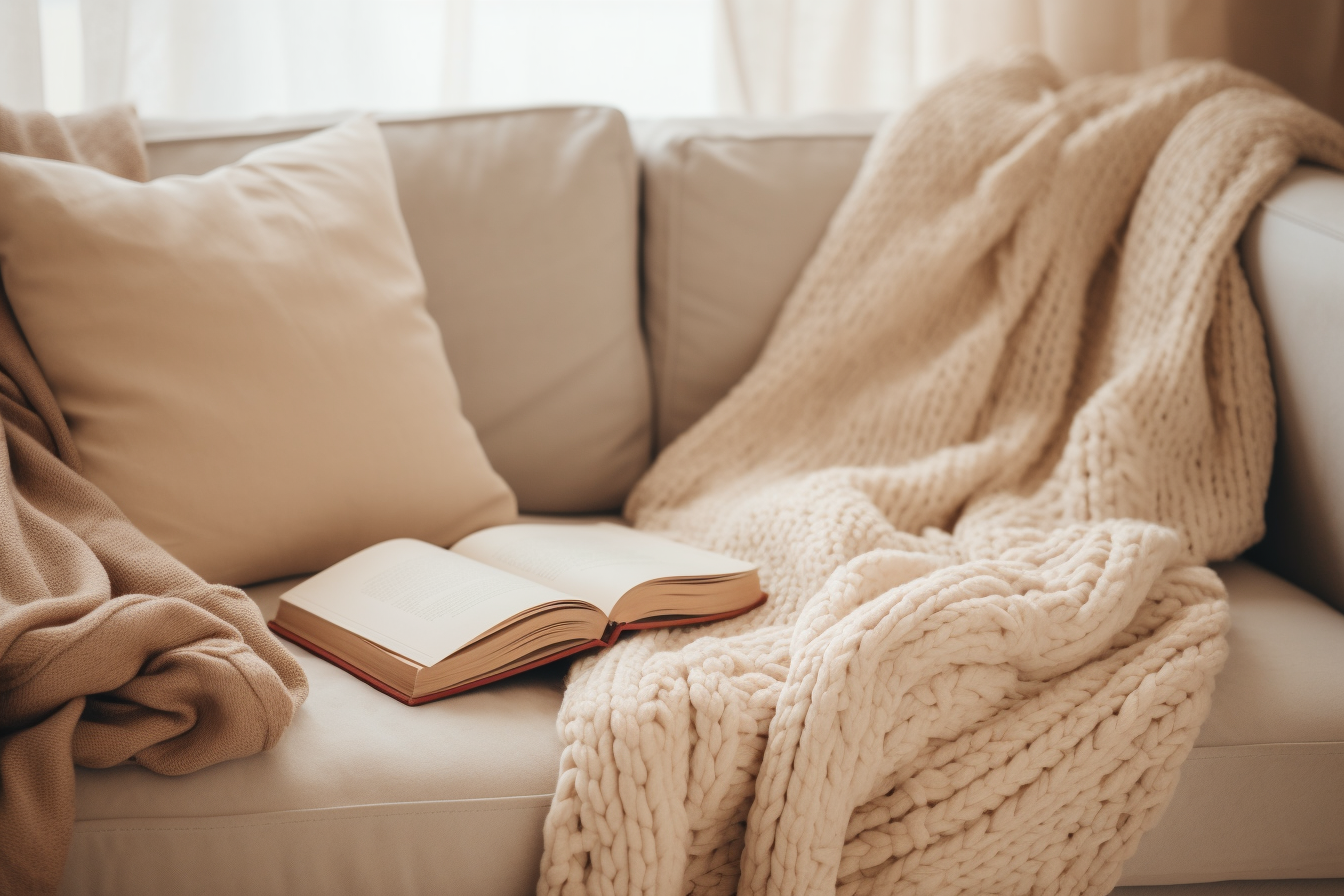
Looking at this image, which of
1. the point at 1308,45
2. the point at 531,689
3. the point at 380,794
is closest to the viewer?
the point at 380,794

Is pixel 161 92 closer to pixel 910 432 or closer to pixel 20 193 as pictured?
pixel 20 193

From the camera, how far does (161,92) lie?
5.03 feet

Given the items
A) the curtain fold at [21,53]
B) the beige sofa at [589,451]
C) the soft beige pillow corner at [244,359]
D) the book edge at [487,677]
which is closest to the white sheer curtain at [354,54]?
the curtain fold at [21,53]

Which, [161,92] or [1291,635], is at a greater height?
[161,92]

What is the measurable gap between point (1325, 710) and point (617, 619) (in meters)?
0.59

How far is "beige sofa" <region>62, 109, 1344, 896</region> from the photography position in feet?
2.36

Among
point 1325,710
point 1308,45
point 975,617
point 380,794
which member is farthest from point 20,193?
point 1308,45

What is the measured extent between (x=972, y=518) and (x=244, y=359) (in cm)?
75

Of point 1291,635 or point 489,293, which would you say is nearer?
point 1291,635

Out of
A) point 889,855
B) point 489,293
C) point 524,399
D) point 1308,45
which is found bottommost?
point 889,855

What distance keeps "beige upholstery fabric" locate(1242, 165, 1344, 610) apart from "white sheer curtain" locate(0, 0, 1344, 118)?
2.24 ft

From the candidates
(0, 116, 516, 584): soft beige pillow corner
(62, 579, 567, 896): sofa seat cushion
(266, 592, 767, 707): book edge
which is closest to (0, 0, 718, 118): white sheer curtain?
(0, 116, 516, 584): soft beige pillow corner

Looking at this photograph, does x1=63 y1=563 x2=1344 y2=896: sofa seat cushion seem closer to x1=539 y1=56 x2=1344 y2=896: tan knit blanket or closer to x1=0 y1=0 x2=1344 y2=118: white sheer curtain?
x1=539 y1=56 x2=1344 y2=896: tan knit blanket

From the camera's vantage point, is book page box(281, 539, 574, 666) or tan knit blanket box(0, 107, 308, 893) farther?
book page box(281, 539, 574, 666)
